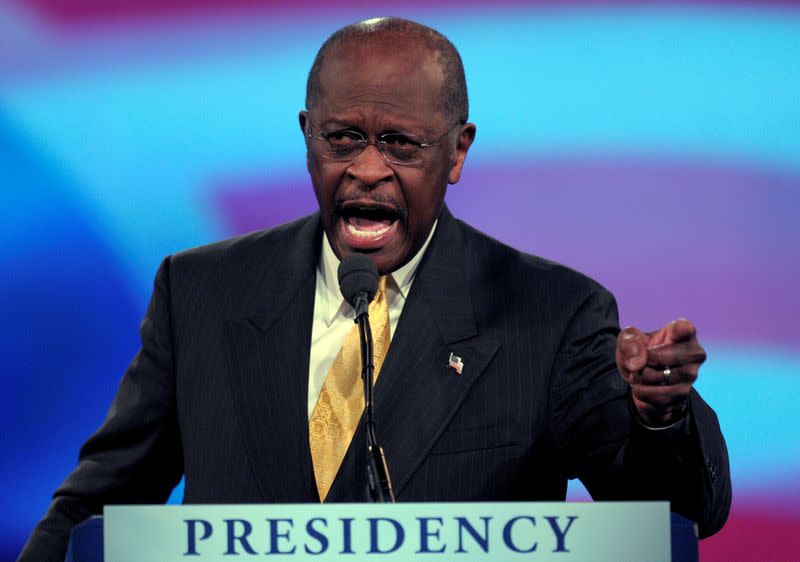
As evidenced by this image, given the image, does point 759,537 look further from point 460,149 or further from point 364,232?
point 364,232

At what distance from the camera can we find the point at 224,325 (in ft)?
Answer: 6.82

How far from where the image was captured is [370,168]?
2.01 metres

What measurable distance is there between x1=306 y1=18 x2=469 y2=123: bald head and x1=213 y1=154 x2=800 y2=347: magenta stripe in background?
0.77 m

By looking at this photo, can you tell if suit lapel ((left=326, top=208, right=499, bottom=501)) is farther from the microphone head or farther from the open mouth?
the microphone head

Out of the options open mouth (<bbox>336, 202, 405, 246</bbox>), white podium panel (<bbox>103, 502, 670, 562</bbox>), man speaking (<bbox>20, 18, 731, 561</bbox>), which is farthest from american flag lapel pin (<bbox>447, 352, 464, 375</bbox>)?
white podium panel (<bbox>103, 502, 670, 562</bbox>)

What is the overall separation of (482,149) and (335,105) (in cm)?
88

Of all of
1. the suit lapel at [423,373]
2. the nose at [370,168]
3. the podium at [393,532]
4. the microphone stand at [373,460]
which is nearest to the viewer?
the podium at [393,532]

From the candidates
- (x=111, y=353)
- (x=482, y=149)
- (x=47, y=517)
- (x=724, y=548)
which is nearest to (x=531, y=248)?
(x=482, y=149)

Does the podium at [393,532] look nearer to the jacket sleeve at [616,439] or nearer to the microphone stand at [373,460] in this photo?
the microphone stand at [373,460]

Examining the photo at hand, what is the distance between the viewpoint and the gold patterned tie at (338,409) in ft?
6.33

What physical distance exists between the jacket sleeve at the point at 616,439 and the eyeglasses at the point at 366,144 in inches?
15.3

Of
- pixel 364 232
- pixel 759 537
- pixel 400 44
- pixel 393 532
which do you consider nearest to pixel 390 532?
pixel 393 532

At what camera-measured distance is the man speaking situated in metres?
1.93

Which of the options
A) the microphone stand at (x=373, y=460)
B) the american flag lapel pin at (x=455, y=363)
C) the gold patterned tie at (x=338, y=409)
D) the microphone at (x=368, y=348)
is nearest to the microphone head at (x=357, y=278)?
the microphone at (x=368, y=348)
